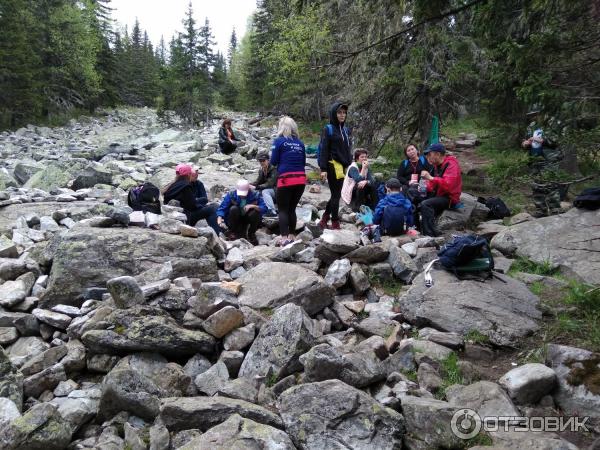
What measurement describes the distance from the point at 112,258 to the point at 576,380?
17.8ft

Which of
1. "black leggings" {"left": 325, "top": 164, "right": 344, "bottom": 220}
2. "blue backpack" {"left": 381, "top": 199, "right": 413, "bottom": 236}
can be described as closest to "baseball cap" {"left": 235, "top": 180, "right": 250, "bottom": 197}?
"black leggings" {"left": 325, "top": 164, "right": 344, "bottom": 220}

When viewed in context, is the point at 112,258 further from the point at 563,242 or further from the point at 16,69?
the point at 16,69

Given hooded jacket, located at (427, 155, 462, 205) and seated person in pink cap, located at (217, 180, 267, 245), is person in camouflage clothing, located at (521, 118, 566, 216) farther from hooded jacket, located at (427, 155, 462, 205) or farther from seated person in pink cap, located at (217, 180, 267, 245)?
Answer: seated person in pink cap, located at (217, 180, 267, 245)

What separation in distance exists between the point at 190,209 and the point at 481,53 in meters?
8.56

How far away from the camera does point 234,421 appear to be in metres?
3.34

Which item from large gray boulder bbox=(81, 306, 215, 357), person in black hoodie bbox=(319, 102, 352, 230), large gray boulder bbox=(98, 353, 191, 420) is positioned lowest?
large gray boulder bbox=(98, 353, 191, 420)

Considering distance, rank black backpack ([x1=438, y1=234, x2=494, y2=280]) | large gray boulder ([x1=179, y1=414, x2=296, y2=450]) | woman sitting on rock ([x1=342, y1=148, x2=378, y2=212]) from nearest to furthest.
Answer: large gray boulder ([x1=179, y1=414, x2=296, y2=450]) < black backpack ([x1=438, y1=234, x2=494, y2=280]) < woman sitting on rock ([x1=342, y1=148, x2=378, y2=212])

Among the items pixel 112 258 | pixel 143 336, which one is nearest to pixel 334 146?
pixel 112 258

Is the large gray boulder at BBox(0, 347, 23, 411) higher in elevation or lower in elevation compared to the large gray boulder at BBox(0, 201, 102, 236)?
lower

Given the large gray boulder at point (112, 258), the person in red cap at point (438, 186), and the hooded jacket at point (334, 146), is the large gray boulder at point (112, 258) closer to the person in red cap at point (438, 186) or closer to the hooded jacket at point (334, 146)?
the hooded jacket at point (334, 146)

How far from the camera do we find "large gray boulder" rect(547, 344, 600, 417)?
3.82 m

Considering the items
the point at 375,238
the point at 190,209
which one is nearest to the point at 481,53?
the point at 375,238

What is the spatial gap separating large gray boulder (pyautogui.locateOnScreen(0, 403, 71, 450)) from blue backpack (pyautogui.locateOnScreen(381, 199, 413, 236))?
238 inches

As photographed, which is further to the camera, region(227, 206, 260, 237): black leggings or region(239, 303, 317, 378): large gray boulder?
region(227, 206, 260, 237): black leggings
